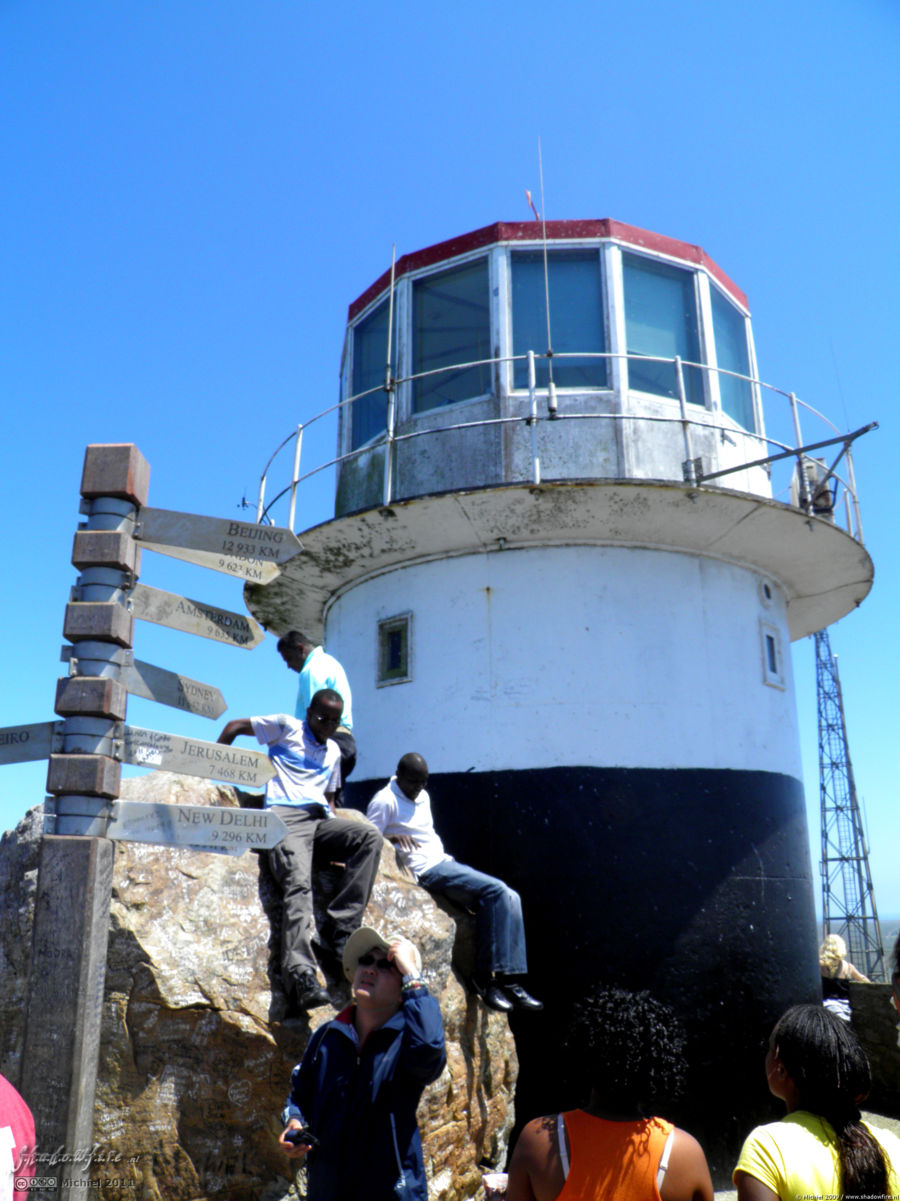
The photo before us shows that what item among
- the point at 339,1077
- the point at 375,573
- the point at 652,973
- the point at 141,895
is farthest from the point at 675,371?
the point at 339,1077

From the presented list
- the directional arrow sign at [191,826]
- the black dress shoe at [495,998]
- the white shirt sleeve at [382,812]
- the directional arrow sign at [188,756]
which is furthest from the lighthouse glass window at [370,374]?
the directional arrow sign at [191,826]

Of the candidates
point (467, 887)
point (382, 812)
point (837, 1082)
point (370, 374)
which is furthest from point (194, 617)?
A: point (370, 374)

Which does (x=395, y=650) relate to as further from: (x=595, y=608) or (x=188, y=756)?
(x=188, y=756)

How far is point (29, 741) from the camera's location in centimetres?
348

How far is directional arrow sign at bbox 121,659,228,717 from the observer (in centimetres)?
365

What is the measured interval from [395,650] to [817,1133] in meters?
6.73

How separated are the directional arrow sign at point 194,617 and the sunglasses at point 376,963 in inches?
52.8

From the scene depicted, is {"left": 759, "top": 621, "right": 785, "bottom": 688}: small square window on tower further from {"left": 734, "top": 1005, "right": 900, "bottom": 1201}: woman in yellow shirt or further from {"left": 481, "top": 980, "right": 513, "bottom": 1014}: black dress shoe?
{"left": 734, "top": 1005, "right": 900, "bottom": 1201}: woman in yellow shirt

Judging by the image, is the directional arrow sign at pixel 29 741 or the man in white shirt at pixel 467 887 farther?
the man in white shirt at pixel 467 887

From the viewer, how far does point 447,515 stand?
8.40 metres

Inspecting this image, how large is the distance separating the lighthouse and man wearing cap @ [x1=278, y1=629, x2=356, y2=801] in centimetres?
157

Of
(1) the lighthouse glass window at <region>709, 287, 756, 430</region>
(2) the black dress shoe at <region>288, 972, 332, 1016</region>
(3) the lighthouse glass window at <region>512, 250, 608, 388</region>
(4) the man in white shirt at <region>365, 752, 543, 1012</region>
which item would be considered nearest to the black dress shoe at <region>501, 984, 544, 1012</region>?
(4) the man in white shirt at <region>365, 752, 543, 1012</region>

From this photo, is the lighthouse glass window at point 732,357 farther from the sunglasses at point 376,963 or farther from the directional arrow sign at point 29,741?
the directional arrow sign at point 29,741

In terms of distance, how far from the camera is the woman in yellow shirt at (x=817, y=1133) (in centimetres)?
257
